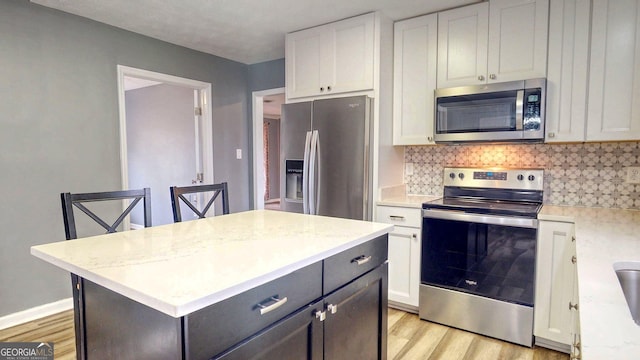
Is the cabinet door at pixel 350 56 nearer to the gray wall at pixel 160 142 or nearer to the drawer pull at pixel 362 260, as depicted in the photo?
the drawer pull at pixel 362 260

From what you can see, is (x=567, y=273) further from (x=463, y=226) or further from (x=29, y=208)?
(x=29, y=208)

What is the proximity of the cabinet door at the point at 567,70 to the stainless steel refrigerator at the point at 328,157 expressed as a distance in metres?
1.21

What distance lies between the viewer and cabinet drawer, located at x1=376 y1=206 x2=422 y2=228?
259 centimetres

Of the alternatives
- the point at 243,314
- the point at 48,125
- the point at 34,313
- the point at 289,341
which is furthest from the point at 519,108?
the point at 34,313

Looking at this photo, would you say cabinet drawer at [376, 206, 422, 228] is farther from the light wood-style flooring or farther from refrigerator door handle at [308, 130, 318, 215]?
the light wood-style flooring

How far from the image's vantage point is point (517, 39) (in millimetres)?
2377

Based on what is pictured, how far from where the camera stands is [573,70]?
7.29ft

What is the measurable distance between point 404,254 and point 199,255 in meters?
1.85

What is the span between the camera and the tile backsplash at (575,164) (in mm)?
2324

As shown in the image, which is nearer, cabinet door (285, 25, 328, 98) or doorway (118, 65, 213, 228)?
cabinet door (285, 25, 328, 98)

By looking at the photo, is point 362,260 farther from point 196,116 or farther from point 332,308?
point 196,116

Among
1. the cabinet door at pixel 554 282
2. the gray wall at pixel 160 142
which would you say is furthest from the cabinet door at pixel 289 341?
the gray wall at pixel 160 142

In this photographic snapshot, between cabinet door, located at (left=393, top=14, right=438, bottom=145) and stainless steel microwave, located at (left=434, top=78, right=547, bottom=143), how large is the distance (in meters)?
0.15
